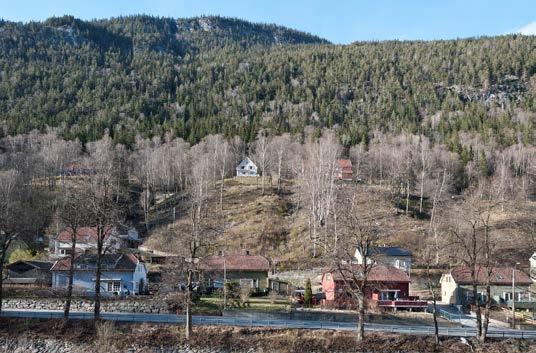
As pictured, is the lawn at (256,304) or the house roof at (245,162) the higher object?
the house roof at (245,162)

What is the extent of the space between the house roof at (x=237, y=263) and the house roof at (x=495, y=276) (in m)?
18.5

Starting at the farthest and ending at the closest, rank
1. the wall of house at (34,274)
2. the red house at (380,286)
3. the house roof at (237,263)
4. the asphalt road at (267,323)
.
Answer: the house roof at (237,263) → the wall of house at (34,274) → the red house at (380,286) → the asphalt road at (267,323)

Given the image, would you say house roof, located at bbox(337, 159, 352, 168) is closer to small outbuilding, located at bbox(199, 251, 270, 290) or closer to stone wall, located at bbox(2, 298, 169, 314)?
small outbuilding, located at bbox(199, 251, 270, 290)

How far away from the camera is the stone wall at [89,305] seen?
43438 mm

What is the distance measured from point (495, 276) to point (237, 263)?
25.4 meters

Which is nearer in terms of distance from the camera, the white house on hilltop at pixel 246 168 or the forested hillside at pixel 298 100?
the white house on hilltop at pixel 246 168

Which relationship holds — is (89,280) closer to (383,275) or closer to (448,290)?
(383,275)

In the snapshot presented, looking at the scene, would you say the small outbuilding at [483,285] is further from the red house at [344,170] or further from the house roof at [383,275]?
the red house at [344,170]

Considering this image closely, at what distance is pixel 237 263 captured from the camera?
55062mm

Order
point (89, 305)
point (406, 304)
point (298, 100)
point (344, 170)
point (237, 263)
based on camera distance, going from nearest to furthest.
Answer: point (89, 305) → point (406, 304) → point (237, 263) → point (344, 170) → point (298, 100)

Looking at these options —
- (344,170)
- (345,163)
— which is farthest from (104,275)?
(345,163)

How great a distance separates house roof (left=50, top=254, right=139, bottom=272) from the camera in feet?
167

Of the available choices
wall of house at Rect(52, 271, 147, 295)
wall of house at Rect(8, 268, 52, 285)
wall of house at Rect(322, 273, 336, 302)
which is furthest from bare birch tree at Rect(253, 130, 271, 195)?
wall of house at Rect(8, 268, 52, 285)

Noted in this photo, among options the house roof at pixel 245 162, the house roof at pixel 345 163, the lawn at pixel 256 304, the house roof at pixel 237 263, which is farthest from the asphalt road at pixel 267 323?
the house roof at pixel 245 162
